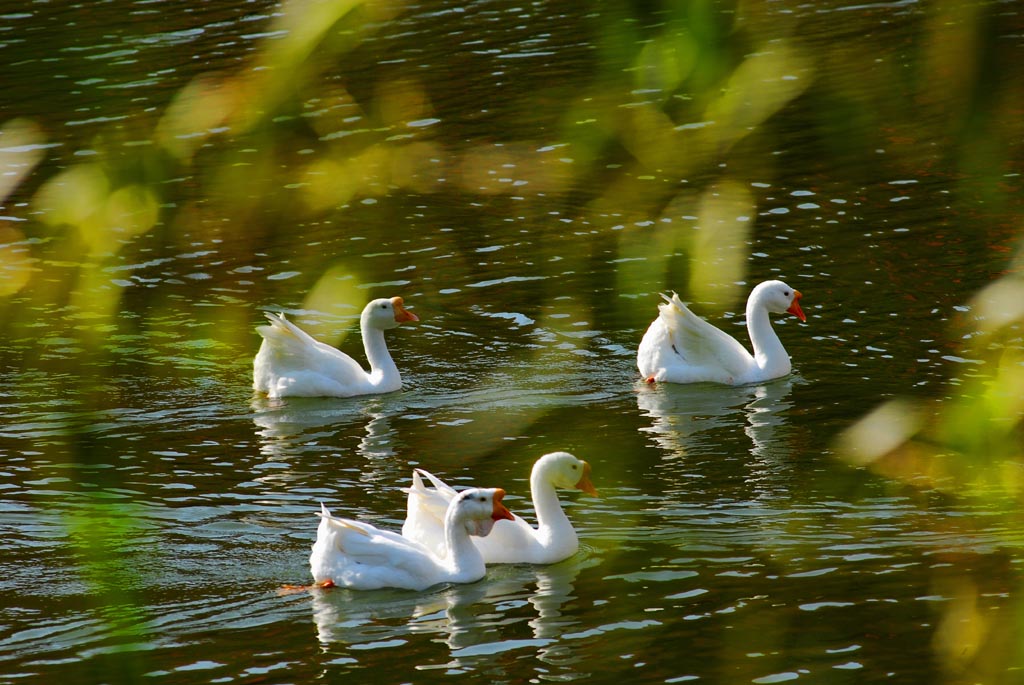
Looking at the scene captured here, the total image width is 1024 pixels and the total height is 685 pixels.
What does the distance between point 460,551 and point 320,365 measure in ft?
18.2

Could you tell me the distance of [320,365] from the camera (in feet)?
53.2

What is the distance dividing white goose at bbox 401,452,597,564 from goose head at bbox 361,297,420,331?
14.8 ft

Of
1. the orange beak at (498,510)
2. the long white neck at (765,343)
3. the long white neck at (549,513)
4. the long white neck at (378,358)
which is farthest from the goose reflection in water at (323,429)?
the long white neck at (765,343)

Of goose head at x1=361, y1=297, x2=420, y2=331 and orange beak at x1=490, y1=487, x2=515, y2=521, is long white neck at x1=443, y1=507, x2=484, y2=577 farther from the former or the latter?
goose head at x1=361, y1=297, x2=420, y2=331

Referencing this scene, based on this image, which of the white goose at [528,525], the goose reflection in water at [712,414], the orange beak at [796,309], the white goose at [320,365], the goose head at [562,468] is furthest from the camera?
the orange beak at [796,309]

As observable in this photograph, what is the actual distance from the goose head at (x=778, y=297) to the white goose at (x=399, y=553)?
608 centimetres

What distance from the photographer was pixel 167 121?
194 cm

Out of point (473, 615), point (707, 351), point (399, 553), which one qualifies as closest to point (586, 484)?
point (399, 553)

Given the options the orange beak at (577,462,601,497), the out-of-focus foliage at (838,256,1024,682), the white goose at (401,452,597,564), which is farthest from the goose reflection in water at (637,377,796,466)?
the white goose at (401,452,597,564)

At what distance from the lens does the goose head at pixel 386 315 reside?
16.3 m

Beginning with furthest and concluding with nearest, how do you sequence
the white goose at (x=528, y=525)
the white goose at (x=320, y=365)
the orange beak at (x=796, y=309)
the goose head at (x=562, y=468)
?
the orange beak at (x=796, y=309), the white goose at (x=320, y=365), the goose head at (x=562, y=468), the white goose at (x=528, y=525)

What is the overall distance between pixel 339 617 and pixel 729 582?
8.74ft

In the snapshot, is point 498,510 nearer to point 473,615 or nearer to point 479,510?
point 479,510

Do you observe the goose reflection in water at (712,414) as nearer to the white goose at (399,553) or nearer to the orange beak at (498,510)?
the orange beak at (498,510)
